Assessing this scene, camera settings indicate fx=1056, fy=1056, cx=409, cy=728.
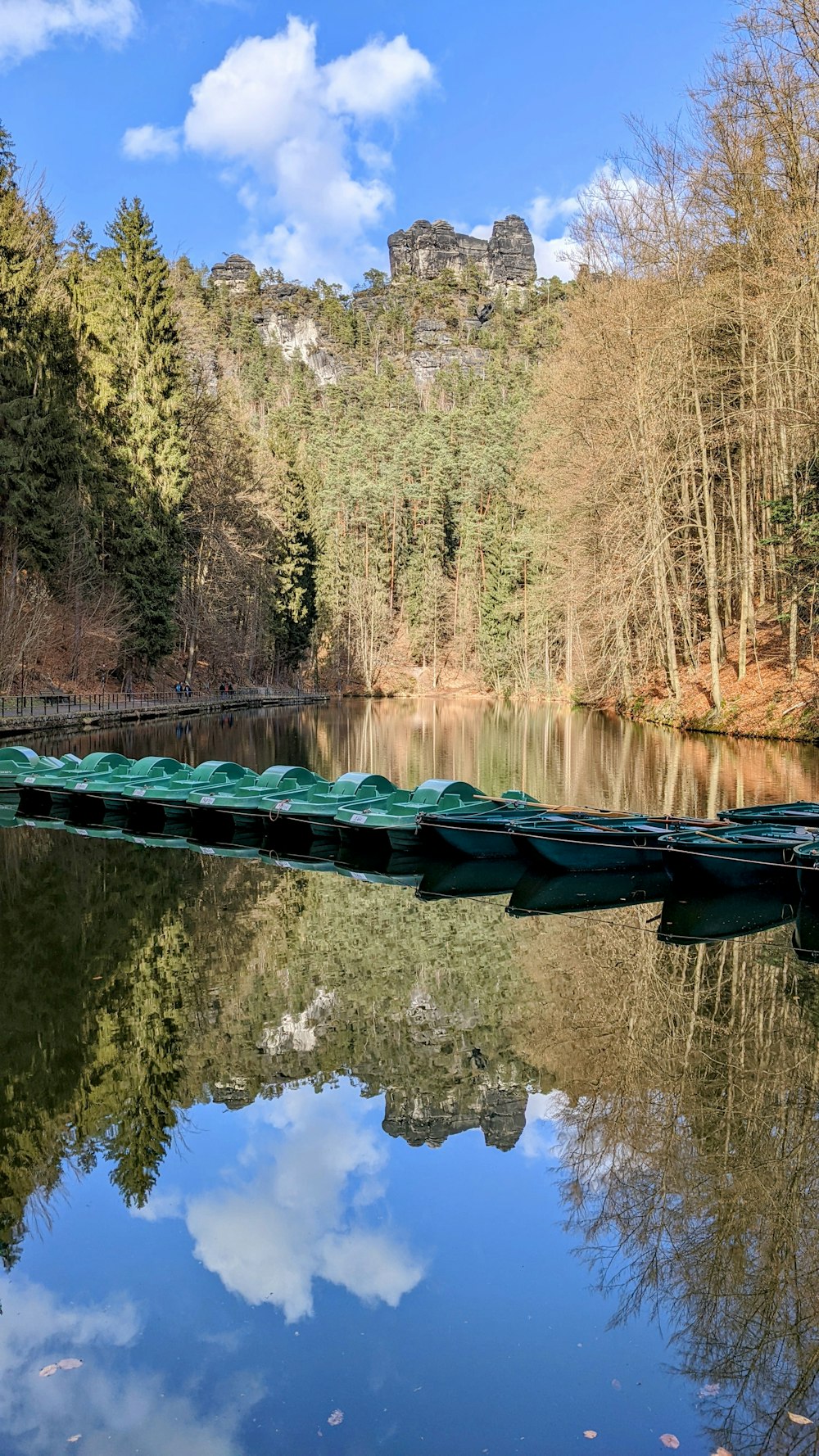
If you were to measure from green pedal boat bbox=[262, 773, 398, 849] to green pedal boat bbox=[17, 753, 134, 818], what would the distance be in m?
4.05

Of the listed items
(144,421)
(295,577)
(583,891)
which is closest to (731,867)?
(583,891)

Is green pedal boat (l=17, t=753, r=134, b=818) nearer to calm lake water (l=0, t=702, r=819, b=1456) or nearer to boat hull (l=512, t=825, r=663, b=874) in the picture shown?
calm lake water (l=0, t=702, r=819, b=1456)

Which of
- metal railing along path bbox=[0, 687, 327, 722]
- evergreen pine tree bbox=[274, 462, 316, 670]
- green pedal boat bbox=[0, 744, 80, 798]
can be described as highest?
evergreen pine tree bbox=[274, 462, 316, 670]

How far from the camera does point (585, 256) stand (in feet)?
98.2

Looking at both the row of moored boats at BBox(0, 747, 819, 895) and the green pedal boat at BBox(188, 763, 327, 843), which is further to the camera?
the green pedal boat at BBox(188, 763, 327, 843)

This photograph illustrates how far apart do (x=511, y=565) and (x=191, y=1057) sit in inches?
2402

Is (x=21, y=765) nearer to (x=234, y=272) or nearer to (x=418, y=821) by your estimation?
(x=418, y=821)

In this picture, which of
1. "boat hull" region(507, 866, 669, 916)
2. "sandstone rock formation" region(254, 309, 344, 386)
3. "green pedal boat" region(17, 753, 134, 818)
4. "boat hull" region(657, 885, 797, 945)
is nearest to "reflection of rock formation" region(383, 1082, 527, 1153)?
"boat hull" region(657, 885, 797, 945)

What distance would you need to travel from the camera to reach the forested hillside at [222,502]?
37.4 meters

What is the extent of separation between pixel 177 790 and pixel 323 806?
2.92 metres

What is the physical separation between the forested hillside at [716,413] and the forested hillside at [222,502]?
17.8 metres

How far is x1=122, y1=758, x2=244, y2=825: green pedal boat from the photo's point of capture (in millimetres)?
16562

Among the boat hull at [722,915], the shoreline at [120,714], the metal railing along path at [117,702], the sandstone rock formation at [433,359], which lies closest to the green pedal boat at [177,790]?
the boat hull at [722,915]

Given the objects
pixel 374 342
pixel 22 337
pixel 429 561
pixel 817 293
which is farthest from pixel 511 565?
pixel 374 342
